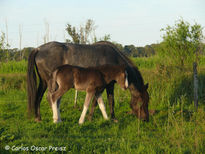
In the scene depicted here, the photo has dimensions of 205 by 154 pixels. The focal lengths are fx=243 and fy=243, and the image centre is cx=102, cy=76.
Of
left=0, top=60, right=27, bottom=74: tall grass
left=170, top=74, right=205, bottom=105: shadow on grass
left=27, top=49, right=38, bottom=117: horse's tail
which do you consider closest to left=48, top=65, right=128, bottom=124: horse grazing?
left=27, top=49, right=38, bottom=117: horse's tail

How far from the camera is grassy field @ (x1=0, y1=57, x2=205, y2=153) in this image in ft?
15.0

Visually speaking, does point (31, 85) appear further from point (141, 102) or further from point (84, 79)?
point (141, 102)

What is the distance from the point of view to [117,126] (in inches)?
254

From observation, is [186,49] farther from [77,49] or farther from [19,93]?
[19,93]

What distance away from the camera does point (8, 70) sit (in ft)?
54.0

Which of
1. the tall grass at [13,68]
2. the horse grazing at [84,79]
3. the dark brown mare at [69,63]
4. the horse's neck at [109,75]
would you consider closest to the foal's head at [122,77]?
the horse grazing at [84,79]

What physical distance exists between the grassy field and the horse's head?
0.25 metres

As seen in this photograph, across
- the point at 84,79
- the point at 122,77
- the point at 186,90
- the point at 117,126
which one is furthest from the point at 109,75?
the point at 186,90

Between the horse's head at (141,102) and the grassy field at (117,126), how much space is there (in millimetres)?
247

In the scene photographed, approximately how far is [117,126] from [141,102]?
129 centimetres

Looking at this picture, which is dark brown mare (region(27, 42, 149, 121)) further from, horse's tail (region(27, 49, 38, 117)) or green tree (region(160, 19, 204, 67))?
green tree (region(160, 19, 204, 67))

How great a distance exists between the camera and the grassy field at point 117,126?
4562mm

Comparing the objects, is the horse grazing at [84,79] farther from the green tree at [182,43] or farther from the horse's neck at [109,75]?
the green tree at [182,43]

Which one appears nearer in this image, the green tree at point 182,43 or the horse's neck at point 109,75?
the horse's neck at point 109,75
